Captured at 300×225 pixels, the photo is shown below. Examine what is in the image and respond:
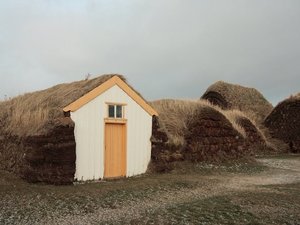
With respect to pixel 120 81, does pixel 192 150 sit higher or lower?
lower

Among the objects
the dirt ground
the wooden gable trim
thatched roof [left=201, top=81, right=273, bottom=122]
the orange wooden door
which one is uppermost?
thatched roof [left=201, top=81, right=273, bottom=122]

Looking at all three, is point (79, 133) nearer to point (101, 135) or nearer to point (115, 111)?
point (101, 135)

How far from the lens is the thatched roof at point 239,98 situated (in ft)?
128

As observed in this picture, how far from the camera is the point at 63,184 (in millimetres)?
15094

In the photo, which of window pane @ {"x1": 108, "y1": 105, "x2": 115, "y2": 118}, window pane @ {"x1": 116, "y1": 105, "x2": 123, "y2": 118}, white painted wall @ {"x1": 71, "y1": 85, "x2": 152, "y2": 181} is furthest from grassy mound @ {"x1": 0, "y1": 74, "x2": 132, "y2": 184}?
window pane @ {"x1": 116, "y1": 105, "x2": 123, "y2": 118}

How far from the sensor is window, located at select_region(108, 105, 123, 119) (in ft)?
55.6

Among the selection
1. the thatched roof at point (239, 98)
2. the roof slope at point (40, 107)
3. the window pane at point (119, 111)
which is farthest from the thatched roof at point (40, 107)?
the thatched roof at point (239, 98)

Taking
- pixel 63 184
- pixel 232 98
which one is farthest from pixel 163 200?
pixel 232 98

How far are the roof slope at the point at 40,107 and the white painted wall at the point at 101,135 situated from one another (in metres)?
0.61

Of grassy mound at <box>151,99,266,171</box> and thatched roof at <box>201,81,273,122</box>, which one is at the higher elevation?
thatched roof at <box>201,81,273,122</box>

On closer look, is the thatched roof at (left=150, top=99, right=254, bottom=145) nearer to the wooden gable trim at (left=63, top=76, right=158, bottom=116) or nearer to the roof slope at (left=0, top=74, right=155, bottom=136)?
the wooden gable trim at (left=63, top=76, right=158, bottom=116)

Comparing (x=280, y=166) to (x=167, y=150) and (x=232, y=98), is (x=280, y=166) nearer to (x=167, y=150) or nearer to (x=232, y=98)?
(x=167, y=150)

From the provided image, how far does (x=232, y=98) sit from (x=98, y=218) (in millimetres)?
31084

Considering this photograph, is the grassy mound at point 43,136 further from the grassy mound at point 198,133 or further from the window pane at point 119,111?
the grassy mound at point 198,133
